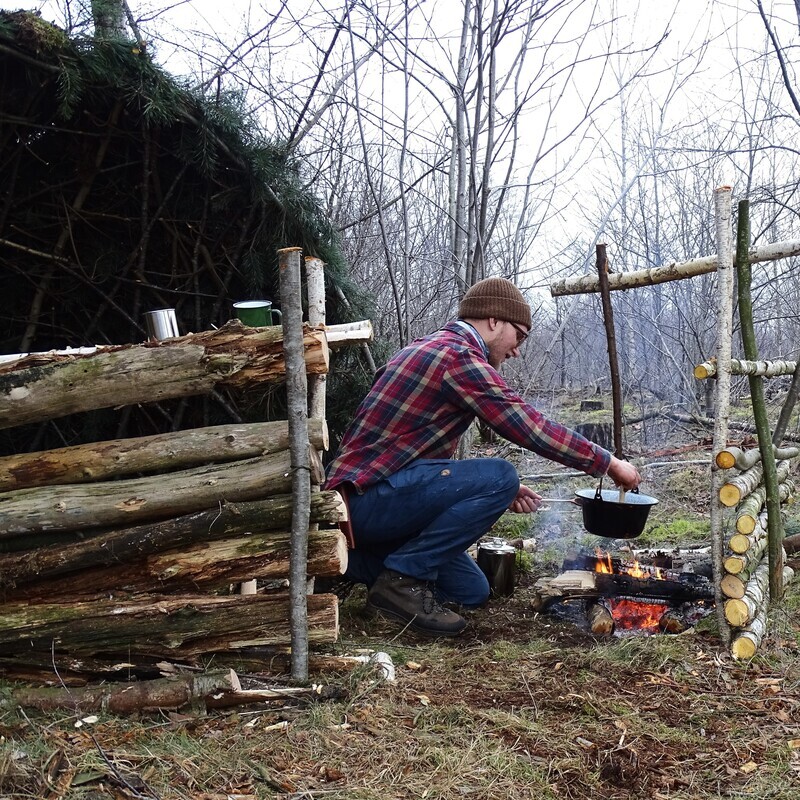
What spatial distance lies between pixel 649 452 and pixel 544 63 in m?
5.57

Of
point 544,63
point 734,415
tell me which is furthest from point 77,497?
point 734,415

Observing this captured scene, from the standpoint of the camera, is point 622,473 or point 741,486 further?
point 622,473

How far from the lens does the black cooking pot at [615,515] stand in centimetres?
393

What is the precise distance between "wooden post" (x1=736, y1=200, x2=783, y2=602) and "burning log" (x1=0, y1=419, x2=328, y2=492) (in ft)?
7.40

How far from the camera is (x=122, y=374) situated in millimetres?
3260

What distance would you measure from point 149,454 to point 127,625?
750mm

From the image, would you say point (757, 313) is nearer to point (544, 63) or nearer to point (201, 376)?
point (544, 63)

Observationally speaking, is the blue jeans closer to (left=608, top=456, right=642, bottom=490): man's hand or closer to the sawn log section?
(left=608, top=456, right=642, bottom=490): man's hand

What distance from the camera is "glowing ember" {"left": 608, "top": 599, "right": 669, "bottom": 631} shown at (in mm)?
4125

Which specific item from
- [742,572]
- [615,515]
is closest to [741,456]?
[742,572]

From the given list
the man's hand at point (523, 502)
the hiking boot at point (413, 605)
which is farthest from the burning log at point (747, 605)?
the hiking boot at point (413, 605)

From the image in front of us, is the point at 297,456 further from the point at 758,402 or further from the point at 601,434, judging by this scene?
the point at 601,434

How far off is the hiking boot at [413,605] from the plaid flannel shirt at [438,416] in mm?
545

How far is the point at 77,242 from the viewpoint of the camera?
583cm
